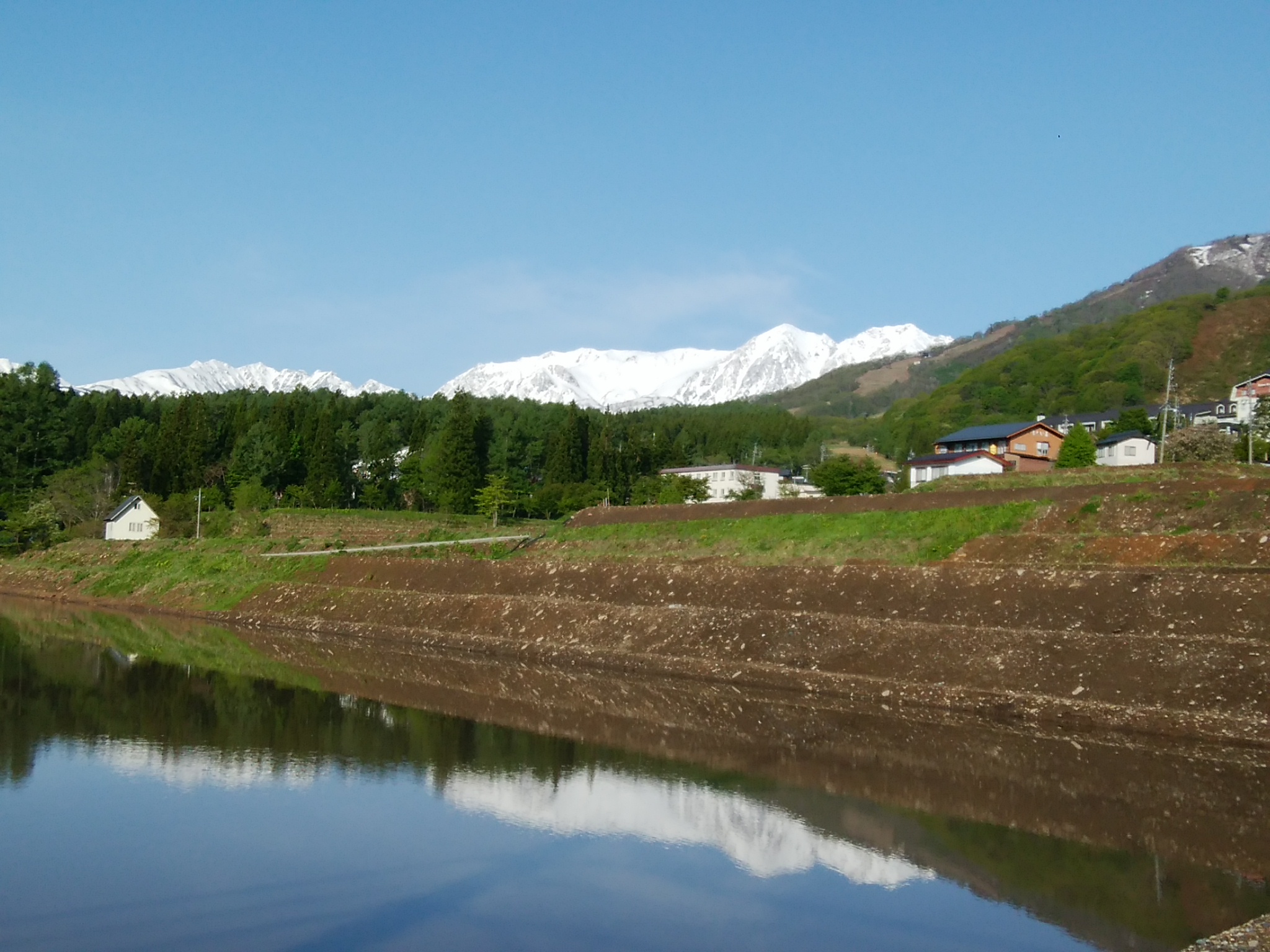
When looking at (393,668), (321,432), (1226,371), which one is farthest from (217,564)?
(1226,371)

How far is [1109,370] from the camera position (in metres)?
138

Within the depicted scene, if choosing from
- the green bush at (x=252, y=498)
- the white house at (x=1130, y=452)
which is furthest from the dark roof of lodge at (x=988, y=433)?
the green bush at (x=252, y=498)

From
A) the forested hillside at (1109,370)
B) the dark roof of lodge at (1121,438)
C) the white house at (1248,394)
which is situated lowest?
the dark roof of lodge at (1121,438)

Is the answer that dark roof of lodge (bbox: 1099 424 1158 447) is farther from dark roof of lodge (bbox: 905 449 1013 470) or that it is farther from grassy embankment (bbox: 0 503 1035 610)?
grassy embankment (bbox: 0 503 1035 610)

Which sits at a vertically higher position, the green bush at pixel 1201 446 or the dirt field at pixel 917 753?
the green bush at pixel 1201 446

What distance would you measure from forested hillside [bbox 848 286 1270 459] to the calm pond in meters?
111

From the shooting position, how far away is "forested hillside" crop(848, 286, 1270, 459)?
132 m

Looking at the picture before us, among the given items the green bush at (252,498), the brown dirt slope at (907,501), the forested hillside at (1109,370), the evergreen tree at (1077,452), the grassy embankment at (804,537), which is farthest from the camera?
the forested hillside at (1109,370)

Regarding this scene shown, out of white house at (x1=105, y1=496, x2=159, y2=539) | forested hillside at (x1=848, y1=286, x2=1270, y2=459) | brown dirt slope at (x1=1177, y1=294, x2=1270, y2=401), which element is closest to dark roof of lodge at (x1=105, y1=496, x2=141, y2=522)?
white house at (x1=105, y1=496, x2=159, y2=539)

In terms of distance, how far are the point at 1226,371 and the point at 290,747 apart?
504 feet

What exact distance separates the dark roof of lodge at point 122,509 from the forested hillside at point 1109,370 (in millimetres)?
86003

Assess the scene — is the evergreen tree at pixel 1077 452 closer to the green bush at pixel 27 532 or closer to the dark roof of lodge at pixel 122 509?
the dark roof of lodge at pixel 122 509

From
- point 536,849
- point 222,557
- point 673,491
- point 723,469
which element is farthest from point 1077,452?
point 536,849

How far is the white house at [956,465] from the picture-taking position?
62125mm
